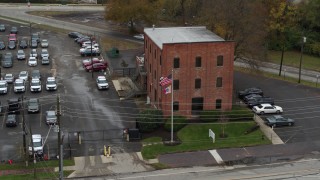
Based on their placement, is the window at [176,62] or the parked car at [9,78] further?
the parked car at [9,78]

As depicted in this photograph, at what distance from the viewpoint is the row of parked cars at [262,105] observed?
61.3 metres

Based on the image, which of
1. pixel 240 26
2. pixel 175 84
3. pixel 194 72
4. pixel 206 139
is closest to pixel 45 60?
pixel 175 84

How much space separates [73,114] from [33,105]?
16.3 feet

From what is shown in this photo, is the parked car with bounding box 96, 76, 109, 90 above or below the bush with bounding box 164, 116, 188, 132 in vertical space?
above

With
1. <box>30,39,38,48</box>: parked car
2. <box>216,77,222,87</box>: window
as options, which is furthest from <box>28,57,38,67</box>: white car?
<box>216,77,222,87</box>: window

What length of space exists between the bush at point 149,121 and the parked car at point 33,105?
43.3ft

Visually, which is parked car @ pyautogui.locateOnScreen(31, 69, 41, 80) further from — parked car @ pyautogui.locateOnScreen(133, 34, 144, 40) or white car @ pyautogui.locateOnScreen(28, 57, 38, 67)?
parked car @ pyautogui.locateOnScreen(133, 34, 144, 40)

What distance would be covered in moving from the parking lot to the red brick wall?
21.0 ft

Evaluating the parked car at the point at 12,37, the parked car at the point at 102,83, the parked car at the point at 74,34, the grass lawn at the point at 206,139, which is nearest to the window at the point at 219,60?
the grass lawn at the point at 206,139

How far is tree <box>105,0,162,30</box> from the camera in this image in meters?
104

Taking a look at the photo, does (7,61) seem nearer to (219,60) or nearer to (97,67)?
(97,67)

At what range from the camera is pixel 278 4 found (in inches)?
4075

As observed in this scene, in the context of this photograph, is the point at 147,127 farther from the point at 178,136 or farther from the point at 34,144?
the point at 34,144

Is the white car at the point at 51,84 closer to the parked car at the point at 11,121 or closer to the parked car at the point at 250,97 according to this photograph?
the parked car at the point at 11,121
